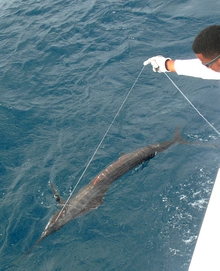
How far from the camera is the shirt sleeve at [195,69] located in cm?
673

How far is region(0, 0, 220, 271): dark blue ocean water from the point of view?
908cm

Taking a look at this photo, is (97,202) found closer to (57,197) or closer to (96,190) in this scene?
(96,190)

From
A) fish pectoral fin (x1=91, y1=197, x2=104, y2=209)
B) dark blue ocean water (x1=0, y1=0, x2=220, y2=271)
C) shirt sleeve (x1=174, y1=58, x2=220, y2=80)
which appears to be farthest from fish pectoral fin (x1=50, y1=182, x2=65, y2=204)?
shirt sleeve (x1=174, y1=58, x2=220, y2=80)

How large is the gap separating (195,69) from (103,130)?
5.46 metres

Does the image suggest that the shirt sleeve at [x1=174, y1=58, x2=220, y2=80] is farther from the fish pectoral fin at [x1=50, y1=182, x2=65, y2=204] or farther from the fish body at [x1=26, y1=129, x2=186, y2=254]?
the fish pectoral fin at [x1=50, y1=182, x2=65, y2=204]

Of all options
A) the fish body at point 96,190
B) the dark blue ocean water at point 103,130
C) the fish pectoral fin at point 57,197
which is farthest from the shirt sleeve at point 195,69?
the fish pectoral fin at point 57,197

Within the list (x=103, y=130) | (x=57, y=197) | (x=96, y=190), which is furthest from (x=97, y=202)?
(x=103, y=130)

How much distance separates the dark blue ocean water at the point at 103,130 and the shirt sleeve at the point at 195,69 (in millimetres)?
3847

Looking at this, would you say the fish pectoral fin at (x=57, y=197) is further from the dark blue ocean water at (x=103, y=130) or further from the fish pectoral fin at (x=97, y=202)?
the fish pectoral fin at (x=97, y=202)

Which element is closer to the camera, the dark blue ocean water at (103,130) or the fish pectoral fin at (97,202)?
the dark blue ocean water at (103,130)

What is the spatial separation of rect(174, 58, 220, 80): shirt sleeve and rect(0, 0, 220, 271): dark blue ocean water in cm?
385

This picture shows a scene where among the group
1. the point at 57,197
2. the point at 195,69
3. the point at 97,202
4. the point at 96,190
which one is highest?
the point at 195,69

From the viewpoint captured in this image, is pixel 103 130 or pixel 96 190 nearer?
pixel 96 190

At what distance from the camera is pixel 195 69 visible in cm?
693
